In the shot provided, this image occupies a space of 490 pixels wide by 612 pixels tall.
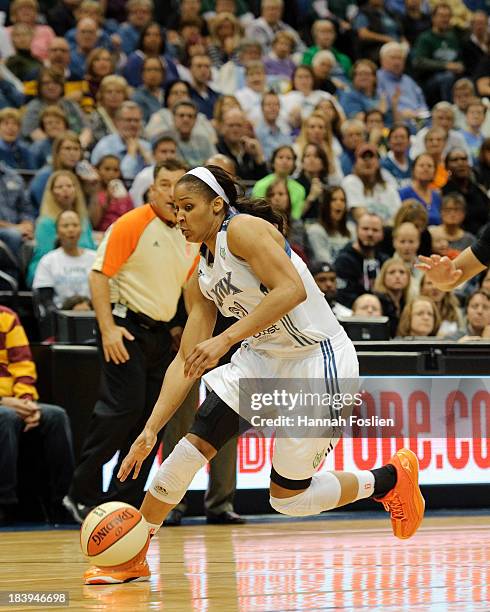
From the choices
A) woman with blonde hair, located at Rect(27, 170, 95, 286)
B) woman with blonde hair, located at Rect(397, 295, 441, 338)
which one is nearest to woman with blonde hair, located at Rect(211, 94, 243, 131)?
woman with blonde hair, located at Rect(27, 170, 95, 286)

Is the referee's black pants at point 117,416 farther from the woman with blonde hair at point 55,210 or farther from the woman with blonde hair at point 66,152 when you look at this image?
the woman with blonde hair at point 66,152

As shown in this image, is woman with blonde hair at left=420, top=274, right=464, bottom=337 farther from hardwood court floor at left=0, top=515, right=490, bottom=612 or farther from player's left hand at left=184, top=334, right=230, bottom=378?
player's left hand at left=184, top=334, right=230, bottom=378

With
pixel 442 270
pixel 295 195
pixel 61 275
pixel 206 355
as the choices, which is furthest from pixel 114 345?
pixel 295 195

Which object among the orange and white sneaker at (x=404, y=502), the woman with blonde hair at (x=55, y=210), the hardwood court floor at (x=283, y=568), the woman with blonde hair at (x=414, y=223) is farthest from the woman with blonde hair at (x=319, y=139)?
the orange and white sneaker at (x=404, y=502)

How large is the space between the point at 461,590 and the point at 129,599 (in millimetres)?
1313

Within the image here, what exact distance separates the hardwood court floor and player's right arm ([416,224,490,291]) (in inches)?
51.9

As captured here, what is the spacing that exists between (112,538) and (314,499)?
966mm

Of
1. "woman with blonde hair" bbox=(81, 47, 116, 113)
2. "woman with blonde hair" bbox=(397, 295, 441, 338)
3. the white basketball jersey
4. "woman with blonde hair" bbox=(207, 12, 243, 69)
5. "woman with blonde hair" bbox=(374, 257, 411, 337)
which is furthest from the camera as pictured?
Result: "woman with blonde hair" bbox=(207, 12, 243, 69)

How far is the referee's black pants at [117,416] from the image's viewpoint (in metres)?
7.73

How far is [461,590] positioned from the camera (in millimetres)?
4867

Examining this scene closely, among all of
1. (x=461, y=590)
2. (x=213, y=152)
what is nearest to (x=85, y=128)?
Answer: (x=213, y=152)

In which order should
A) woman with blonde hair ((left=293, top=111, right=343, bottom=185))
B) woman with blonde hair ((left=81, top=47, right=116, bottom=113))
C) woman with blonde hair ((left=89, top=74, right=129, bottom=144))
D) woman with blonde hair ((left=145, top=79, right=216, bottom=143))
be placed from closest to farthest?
woman with blonde hair ((left=89, top=74, right=129, bottom=144)), woman with blonde hair ((left=145, top=79, right=216, bottom=143)), woman with blonde hair ((left=293, top=111, right=343, bottom=185)), woman with blonde hair ((left=81, top=47, right=116, bottom=113))

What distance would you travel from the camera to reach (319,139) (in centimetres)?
1288

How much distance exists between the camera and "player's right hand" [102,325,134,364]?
25.0 ft
